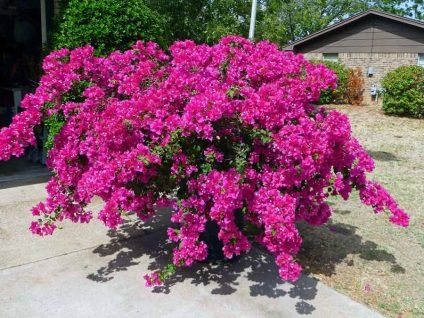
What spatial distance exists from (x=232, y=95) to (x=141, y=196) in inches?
36.6

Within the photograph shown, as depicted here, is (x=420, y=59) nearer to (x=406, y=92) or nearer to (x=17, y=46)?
(x=406, y=92)

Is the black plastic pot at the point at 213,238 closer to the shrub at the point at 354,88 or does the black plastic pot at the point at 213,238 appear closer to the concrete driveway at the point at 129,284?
the concrete driveway at the point at 129,284

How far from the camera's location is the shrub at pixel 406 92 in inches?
480

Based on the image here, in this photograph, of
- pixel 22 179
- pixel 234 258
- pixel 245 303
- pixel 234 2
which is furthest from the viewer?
pixel 234 2

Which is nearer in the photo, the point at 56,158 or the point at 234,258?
the point at 56,158

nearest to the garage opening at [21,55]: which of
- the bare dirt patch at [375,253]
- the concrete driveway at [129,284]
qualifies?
the concrete driveway at [129,284]

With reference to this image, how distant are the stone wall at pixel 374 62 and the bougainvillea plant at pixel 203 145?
1300 centimetres

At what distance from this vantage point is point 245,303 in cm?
317

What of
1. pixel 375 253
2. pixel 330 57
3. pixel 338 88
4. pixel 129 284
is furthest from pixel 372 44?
pixel 129 284

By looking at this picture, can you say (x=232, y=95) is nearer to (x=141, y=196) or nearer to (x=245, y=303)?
(x=141, y=196)

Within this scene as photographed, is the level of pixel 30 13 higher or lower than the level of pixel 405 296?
higher

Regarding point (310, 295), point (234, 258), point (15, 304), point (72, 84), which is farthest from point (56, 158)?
point (310, 295)

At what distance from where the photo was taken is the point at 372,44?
15.8m

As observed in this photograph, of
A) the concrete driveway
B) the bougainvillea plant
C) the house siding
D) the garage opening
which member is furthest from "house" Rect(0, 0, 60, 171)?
the house siding
